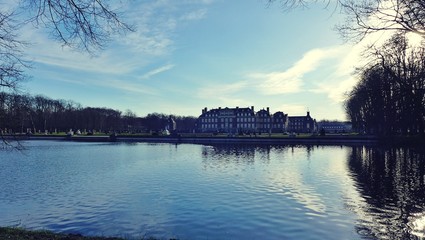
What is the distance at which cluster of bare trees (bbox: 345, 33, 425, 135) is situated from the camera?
14570mm

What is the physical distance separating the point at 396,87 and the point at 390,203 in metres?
8.24

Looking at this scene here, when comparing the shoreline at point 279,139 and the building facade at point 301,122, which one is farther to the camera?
the building facade at point 301,122

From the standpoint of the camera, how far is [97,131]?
10744 cm

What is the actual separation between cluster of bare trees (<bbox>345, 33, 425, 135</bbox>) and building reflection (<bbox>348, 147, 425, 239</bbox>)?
11.8 ft

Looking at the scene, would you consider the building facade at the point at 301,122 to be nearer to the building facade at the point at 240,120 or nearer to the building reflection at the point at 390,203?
the building facade at the point at 240,120

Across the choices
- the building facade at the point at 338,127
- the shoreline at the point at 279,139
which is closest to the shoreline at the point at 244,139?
the shoreline at the point at 279,139

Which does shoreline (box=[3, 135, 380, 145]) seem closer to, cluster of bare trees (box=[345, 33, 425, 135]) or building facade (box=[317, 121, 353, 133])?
cluster of bare trees (box=[345, 33, 425, 135])

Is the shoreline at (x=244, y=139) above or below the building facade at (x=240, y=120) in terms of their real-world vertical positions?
below

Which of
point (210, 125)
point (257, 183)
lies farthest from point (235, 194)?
point (210, 125)

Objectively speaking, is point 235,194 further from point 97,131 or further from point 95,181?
point 97,131

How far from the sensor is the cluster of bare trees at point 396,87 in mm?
14570

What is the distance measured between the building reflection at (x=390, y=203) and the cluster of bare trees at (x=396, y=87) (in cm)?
361

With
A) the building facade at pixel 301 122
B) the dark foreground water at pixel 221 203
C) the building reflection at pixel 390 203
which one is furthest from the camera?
the building facade at pixel 301 122

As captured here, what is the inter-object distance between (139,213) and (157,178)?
767 cm
